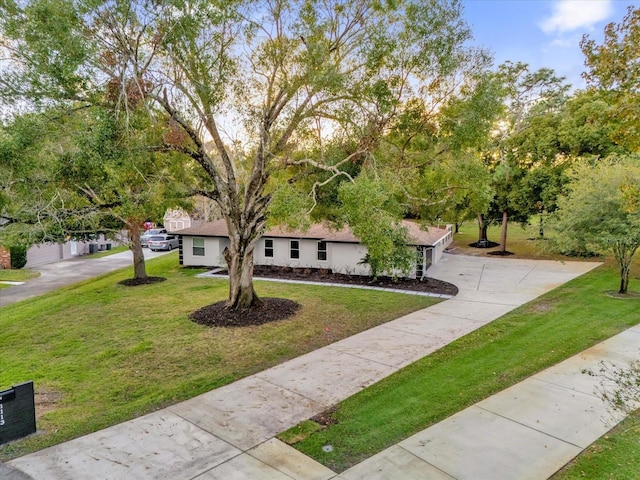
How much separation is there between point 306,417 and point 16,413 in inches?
169

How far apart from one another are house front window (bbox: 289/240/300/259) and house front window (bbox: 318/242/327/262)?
1.13 metres

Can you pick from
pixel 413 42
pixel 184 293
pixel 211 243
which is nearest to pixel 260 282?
pixel 184 293

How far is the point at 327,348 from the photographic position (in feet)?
33.4

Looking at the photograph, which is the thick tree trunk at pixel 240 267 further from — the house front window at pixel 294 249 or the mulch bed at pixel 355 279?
the house front window at pixel 294 249

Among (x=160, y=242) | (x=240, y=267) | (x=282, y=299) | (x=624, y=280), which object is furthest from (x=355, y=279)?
(x=160, y=242)

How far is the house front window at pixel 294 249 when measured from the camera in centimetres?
2091

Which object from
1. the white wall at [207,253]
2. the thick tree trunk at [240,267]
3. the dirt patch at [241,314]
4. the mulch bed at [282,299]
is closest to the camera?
the dirt patch at [241,314]

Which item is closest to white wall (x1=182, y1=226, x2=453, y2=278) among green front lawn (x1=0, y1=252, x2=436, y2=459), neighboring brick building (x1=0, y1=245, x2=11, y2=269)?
green front lawn (x1=0, y1=252, x2=436, y2=459)

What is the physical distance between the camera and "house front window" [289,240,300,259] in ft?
68.6

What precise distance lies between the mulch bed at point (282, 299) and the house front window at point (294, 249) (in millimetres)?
705

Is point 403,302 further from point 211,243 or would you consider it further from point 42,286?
point 42,286

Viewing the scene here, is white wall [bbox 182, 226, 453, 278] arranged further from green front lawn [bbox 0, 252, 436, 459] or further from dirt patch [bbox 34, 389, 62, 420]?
dirt patch [bbox 34, 389, 62, 420]

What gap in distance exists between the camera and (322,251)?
67.3 feet

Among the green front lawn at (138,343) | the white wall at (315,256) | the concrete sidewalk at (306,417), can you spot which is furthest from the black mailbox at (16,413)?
the white wall at (315,256)
